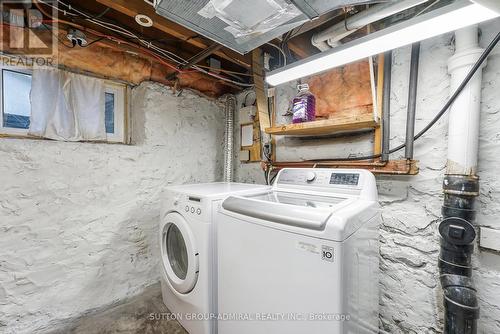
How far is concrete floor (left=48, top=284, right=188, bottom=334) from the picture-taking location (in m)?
1.55

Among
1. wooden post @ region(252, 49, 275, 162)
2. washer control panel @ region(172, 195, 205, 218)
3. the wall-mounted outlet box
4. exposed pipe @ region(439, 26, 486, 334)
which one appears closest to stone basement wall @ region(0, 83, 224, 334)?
washer control panel @ region(172, 195, 205, 218)

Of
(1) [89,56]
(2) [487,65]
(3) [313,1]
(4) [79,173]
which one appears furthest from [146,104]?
(2) [487,65]

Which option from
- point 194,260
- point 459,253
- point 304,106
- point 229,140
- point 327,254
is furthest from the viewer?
point 229,140

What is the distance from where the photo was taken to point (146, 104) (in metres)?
1.95

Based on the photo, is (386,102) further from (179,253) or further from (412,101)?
(179,253)

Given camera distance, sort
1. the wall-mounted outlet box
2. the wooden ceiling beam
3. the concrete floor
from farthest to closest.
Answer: the concrete floor < the wooden ceiling beam < the wall-mounted outlet box

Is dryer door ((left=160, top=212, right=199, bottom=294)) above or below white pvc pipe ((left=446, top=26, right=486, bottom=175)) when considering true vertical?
below

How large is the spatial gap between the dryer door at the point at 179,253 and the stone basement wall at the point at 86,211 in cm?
41

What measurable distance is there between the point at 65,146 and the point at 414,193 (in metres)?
2.35

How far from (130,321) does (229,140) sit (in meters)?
1.75

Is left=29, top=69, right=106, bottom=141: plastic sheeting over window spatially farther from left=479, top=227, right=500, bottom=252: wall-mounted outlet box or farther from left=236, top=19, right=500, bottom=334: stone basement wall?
left=479, top=227, right=500, bottom=252: wall-mounted outlet box

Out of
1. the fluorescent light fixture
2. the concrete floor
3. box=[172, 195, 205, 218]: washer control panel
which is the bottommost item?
the concrete floor

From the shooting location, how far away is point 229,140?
2344 millimetres

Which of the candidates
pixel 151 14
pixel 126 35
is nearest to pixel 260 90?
pixel 151 14
